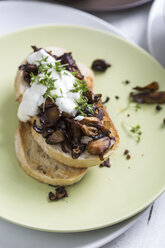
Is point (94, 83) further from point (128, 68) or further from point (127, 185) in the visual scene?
point (127, 185)

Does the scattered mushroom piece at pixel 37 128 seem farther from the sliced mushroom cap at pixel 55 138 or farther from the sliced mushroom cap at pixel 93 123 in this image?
the sliced mushroom cap at pixel 93 123

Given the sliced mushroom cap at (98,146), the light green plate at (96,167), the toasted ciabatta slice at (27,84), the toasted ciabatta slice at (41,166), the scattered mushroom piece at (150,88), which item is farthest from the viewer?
the scattered mushroom piece at (150,88)

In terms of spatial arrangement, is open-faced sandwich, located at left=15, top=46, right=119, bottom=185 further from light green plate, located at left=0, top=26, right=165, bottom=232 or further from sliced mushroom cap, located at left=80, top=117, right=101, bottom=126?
light green plate, located at left=0, top=26, right=165, bottom=232

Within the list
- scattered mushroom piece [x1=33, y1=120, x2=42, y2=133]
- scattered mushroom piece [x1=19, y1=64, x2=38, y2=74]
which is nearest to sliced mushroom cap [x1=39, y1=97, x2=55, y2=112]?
scattered mushroom piece [x1=33, y1=120, x2=42, y2=133]

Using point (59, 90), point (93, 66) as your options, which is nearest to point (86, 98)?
point (59, 90)

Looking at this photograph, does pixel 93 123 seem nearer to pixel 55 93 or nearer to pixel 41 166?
pixel 55 93

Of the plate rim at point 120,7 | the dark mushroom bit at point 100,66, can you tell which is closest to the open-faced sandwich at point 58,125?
the dark mushroom bit at point 100,66

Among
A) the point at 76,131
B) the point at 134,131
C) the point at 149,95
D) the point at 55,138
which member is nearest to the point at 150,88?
the point at 149,95
